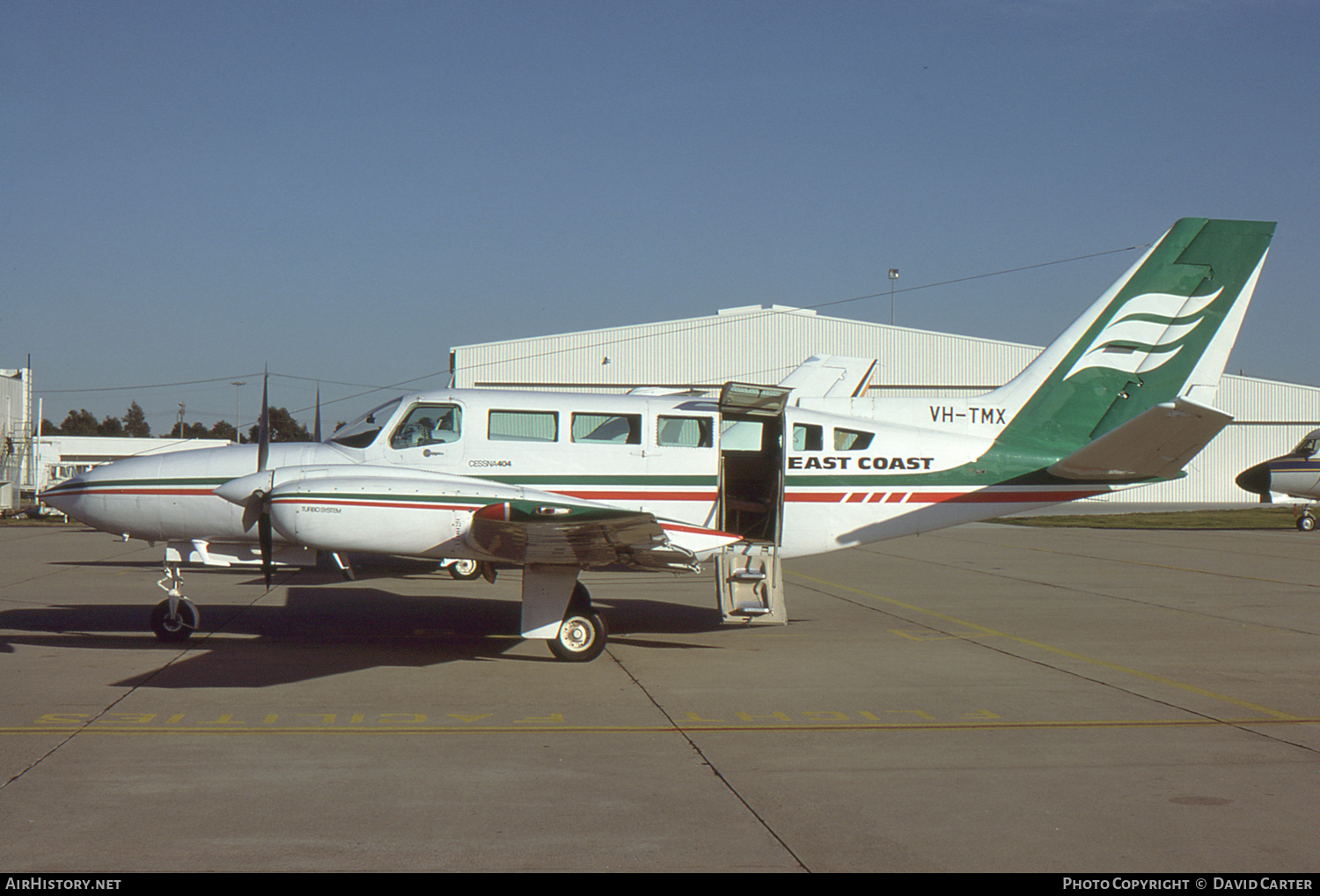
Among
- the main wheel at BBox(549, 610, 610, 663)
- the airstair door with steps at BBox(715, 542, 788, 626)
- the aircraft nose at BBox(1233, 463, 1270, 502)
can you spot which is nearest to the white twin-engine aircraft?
the main wheel at BBox(549, 610, 610, 663)

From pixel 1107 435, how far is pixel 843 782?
23.2 feet

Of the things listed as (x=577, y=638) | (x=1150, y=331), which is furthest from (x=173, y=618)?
(x=1150, y=331)

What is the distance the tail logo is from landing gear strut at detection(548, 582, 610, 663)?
7.61 meters

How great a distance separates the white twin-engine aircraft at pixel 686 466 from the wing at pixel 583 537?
28mm

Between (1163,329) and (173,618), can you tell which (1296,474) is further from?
(173,618)

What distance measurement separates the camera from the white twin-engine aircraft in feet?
31.4

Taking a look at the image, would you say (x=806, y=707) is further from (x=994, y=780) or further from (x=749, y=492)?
(x=749, y=492)

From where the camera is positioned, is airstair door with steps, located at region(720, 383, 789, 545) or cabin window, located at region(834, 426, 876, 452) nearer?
airstair door with steps, located at region(720, 383, 789, 545)

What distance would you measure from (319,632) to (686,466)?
4.81 meters

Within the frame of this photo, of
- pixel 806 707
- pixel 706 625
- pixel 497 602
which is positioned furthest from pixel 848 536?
pixel 497 602

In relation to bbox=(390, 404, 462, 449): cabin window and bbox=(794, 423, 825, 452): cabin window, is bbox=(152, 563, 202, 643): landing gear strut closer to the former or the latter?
bbox=(390, 404, 462, 449): cabin window

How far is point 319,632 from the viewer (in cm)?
1217

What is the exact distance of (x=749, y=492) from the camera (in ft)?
41.8

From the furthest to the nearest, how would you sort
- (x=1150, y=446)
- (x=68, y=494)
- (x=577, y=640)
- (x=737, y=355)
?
(x=737, y=355)
(x=1150, y=446)
(x=68, y=494)
(x=577, y=640)
